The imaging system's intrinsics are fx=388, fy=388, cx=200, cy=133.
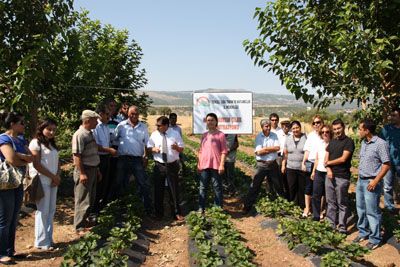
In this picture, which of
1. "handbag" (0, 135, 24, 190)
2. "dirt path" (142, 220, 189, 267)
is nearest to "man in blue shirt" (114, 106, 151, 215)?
Answer: "dirt path" (142, 220, 189, 267)

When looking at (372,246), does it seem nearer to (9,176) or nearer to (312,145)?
(312,145)

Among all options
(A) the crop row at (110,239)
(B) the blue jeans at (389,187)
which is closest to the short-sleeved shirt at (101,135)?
(A) the crop row at (110,239)

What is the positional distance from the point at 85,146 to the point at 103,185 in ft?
5.07

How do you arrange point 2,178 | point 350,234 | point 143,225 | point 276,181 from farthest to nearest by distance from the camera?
point 276,181 → point 143,225 → point 350,234 → point 2,178

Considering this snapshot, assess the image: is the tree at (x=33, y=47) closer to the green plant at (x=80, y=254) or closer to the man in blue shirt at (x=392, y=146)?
the green plant at (x=80, y=254)

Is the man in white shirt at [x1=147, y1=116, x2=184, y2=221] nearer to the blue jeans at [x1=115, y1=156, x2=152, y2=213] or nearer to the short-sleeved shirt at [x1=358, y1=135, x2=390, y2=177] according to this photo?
the blue jeans at [x1=115, y1=156, x2=152, y2=213]

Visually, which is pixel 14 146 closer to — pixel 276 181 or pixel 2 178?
pixel 2 178

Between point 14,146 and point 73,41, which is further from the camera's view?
point 73,41

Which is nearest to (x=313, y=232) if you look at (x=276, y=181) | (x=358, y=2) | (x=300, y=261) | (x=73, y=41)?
(x=300, y=261)

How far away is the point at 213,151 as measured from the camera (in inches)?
280

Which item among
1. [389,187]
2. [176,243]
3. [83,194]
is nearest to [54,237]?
[83,194]

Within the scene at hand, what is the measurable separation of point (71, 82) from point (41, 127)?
279 cm

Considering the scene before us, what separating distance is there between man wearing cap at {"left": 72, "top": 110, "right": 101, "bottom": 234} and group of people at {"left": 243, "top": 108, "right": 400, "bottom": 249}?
10.3 ft

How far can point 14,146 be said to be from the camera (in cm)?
482
